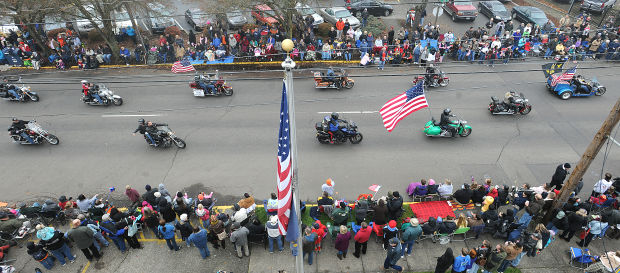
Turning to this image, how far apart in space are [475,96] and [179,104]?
15121 millimetres

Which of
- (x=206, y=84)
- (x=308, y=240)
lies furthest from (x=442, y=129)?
(x=206, y=84)

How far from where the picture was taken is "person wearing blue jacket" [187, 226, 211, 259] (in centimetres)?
1027

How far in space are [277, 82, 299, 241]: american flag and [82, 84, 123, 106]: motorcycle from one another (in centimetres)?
1595

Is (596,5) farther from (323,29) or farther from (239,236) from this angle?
(239,236)

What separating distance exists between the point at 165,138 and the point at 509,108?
607 inches

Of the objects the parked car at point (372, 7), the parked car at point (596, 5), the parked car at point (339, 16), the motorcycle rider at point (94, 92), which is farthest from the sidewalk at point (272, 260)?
the parked car at point (596, 5)

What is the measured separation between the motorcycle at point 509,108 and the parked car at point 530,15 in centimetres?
1167

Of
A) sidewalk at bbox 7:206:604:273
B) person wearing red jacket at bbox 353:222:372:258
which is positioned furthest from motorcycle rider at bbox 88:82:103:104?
person wearing red jacket at bbox 353:222:372:258

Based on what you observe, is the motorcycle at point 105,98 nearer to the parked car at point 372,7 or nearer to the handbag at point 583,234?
the parked car at point 372,7

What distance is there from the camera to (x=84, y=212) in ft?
40.5

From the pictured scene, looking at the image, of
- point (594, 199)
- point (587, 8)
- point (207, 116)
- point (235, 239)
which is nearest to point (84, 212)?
point (235, 239)

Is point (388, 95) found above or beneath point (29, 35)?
beneath

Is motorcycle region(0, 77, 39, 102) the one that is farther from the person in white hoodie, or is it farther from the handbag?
the handbag

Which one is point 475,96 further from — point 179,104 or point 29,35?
point 29,35
